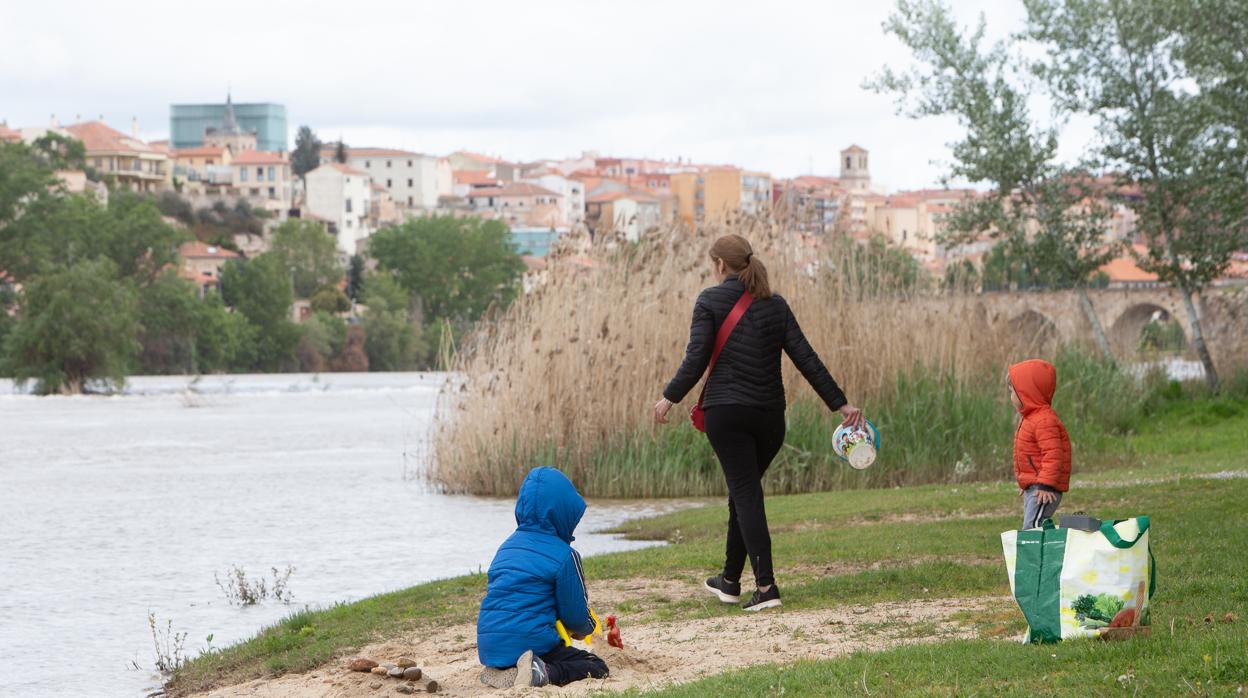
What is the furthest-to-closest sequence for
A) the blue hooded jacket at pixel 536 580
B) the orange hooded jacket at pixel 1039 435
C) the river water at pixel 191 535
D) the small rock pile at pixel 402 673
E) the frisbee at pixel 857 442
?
the river water at pixel 191 535
the frisbee at pixel 857 442
the orange hooded jacket at pixel 1039 435
the small rock pile at pixel 402 673
the blue hooded jacket at pixel 536 580

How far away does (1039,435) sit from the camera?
26.3ft

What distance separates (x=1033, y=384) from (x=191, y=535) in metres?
11.8

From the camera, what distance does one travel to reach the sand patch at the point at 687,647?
22.8 feet

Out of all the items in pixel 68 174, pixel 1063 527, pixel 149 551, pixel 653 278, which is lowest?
pixel 149 551

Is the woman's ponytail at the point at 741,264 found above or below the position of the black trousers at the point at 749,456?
above

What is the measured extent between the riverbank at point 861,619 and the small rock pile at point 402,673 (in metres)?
0.08


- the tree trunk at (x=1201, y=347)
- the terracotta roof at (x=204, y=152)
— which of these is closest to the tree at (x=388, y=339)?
the tree trunk at (x=1201, y=347)

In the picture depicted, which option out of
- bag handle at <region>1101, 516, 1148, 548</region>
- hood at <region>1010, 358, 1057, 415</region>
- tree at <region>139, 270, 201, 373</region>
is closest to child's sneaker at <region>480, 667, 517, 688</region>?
bag handle at <region>1101, 516, 1148, 548</region>

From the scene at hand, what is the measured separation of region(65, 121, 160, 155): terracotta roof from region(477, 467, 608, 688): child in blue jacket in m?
162

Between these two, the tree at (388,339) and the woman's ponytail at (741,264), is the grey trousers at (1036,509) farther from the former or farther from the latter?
A: the tree at (388,339)

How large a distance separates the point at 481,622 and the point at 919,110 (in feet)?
75.4

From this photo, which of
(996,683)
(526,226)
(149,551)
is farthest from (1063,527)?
(526,226)

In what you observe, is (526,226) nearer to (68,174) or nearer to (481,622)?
(68,174)

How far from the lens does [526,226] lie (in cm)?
17425
